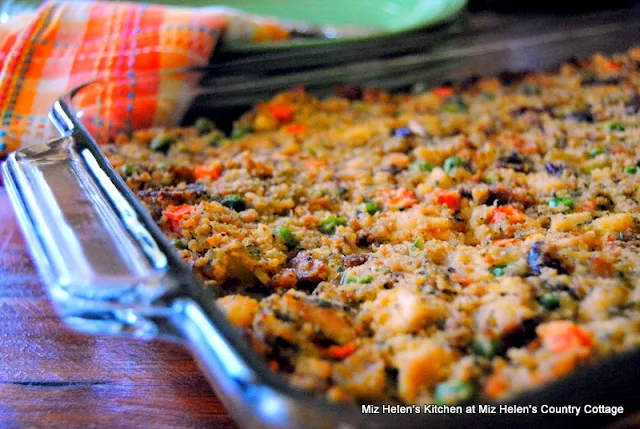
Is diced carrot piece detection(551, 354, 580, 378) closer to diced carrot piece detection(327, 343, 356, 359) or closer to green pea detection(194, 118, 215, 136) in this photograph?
diced carrot piece detection(327, 343, 356, 359)

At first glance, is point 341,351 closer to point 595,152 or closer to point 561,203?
point 561,203

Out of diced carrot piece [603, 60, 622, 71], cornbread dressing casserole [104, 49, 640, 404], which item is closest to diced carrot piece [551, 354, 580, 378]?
cornbread dressing casserole [104, 49, 640, 404]

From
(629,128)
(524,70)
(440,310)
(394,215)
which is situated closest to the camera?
(440,310)

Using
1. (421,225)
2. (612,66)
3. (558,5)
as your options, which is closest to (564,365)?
(421,225)

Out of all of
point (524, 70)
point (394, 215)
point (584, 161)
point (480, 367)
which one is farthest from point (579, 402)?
point (524, 70)

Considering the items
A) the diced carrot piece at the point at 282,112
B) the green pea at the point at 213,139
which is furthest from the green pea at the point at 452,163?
the green pea at the point at 213,139

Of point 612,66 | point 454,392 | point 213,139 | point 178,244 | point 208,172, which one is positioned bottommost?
point 454,392

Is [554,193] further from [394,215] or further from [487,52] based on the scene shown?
[487,52]
